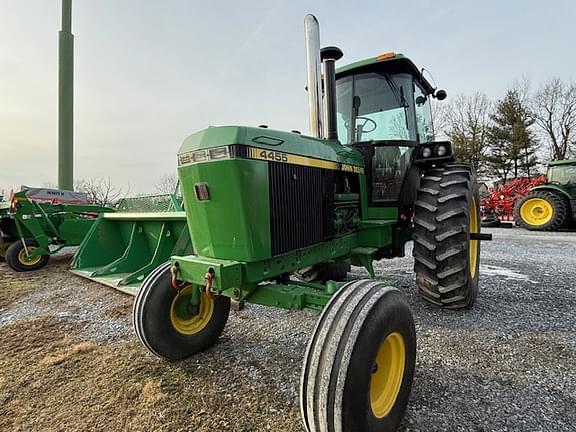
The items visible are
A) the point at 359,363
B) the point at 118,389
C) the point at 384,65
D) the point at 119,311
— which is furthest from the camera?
the point at 119,311

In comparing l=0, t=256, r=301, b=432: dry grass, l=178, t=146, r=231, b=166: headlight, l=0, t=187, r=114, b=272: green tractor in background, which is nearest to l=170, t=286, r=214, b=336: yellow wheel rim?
l=0, t=256, r=301, b=432: dry grass

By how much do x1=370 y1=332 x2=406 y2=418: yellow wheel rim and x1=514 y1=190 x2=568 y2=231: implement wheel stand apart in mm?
11673

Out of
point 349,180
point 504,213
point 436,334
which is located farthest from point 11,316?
point 504,213

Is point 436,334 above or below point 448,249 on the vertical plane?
below

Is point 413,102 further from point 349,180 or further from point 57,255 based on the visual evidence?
point 57,255

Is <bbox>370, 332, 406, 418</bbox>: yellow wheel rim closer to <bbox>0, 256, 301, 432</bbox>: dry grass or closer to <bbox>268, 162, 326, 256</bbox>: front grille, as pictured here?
<bbox>0, 256, 301, 432</bbox>: dry grass

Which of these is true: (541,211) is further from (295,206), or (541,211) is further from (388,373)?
(388,373)

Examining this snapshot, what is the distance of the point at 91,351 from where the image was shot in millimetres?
2609

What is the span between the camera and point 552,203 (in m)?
10.8

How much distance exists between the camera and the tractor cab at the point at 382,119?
3.27m

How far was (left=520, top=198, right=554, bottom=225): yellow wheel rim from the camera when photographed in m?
10.9

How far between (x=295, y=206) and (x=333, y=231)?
51 cm

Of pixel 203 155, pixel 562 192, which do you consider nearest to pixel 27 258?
pixel 203 155

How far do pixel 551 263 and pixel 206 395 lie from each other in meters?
5.81
